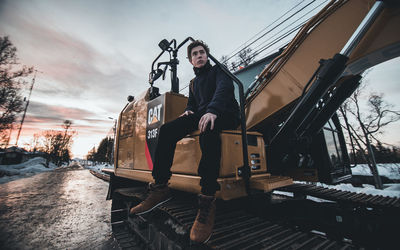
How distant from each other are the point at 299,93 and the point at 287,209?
1.59 meters

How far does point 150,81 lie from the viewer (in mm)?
2912

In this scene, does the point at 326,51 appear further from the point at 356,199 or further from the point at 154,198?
the point at 154,198

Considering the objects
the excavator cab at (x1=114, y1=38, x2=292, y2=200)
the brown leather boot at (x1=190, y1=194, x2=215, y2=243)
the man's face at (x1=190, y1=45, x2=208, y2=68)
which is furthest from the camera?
the man's face at (x1=190, y1=45, x2=208, y2=68)

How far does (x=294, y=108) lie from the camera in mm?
1953

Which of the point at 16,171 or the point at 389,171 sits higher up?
the point at 389,171

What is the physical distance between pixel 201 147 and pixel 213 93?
2.17ft

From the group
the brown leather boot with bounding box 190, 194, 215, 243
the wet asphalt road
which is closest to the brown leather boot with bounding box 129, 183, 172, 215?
the brown leather boot with bounding box 190, 194, 215, 243

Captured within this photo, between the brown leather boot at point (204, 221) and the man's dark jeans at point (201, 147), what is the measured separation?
0.06 m

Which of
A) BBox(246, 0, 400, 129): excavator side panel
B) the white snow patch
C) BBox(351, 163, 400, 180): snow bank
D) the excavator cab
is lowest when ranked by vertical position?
the white snow patch

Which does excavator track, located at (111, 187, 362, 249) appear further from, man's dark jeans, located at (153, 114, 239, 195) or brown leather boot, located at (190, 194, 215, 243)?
man's dark jeans, located at (153, 114, 239, 195)

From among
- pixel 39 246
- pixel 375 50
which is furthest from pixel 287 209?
pixel 39 246

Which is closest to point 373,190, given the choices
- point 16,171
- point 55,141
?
point 16,171

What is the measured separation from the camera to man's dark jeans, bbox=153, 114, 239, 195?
1.47m

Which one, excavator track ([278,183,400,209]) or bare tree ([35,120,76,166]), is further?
bare tree ([35,120,76,166])
